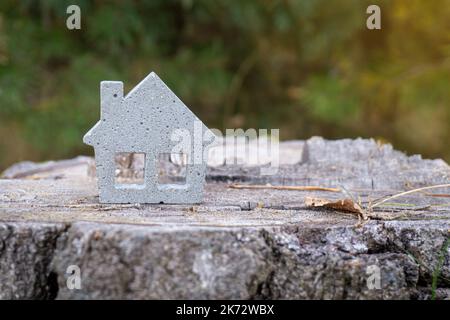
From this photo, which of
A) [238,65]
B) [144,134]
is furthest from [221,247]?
[238,65]

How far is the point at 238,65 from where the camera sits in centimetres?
474

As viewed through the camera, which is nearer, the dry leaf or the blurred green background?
the dry leaf

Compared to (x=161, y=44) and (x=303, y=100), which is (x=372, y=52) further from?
(x=161, y=44)

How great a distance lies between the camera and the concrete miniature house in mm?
1640

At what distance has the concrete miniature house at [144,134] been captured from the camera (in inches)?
64.6

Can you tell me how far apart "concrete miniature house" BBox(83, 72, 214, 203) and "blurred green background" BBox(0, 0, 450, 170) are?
2.42 m

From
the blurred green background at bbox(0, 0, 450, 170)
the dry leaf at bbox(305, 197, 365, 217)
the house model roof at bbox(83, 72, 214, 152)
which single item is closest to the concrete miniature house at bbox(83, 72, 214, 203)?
the house model roof at bbox(83, 72, 214, 152)

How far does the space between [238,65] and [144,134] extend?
3147 millimetres

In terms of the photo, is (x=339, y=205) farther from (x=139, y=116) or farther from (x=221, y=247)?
(x=139, y=116)

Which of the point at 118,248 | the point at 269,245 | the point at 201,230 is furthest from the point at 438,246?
the point at 118,248

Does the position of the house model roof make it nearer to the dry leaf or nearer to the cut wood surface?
the cut wood surface

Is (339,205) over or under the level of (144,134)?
under

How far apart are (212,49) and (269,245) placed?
315 cm

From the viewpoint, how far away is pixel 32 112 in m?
4.09
